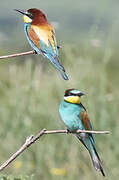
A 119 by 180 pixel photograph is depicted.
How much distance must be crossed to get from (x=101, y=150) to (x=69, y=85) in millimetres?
531

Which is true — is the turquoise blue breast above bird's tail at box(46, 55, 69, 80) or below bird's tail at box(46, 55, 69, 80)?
below

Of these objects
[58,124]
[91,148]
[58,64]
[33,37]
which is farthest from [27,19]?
[58,124]

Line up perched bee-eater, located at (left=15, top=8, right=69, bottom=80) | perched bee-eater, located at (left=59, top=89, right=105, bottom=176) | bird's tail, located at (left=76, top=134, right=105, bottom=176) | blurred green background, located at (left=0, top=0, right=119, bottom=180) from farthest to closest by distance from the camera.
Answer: blurred green background, located at (left=0, top=0, right=119, bottom=180)
perched bee-eater, located at (left=59, top=89, right=105, bottom=176)
bird's tail, located at (left=76, top=134, right=105, bottom=176)
perched bee-eater, located at (left=15, top=8, right=69, bottom=80)

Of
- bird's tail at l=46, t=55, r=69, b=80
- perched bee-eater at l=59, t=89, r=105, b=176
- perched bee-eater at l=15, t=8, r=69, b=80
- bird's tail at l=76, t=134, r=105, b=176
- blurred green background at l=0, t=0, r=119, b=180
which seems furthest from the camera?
blurred green background at l=0, t=0, r=119, b=180

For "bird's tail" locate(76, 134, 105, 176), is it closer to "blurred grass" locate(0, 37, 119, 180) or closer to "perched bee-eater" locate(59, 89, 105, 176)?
"perched bee-eater" locate(59, 89, 105, 176)

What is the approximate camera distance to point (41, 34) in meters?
1.57

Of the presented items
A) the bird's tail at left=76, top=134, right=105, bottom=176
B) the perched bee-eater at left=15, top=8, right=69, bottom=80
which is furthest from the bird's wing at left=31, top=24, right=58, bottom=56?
the bird's tail at left=76, top=134, right=105, bottom=176

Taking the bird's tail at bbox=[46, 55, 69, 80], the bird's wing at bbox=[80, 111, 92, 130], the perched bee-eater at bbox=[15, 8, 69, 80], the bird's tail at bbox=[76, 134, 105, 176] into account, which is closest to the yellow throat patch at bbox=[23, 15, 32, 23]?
the perched bee-eater at bbox=[15, 8, 69, 80]

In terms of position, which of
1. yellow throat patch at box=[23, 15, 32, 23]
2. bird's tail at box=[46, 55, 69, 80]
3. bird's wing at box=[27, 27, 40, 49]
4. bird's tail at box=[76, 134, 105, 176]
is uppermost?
yellow throat patch at box=[23, 15, 32, 23]

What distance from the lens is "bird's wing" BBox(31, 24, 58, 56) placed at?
4.95 ft

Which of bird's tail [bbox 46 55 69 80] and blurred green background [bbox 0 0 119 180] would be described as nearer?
bird's tail [bbox 46 55 69 80]

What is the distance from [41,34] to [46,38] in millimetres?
32

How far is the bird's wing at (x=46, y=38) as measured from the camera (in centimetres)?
151

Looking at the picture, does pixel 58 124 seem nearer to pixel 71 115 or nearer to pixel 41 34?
pixel 71 115
